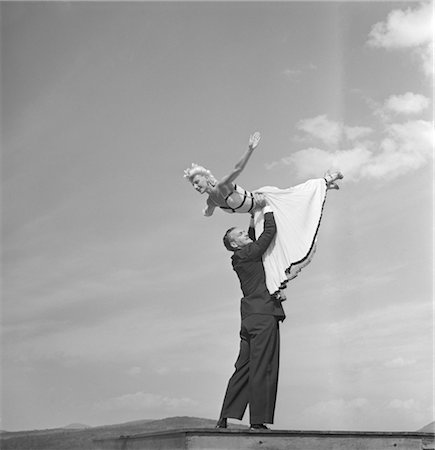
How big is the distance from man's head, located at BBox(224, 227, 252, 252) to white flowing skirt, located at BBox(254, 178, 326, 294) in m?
0.16

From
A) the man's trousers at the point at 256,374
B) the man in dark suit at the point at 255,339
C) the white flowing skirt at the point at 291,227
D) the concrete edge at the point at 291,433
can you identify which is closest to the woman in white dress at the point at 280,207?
the white flowing skirt at the point at 291,227

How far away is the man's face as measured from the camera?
670 cm

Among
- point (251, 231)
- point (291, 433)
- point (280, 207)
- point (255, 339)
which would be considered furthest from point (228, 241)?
point (291, 433)

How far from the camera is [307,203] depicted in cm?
691

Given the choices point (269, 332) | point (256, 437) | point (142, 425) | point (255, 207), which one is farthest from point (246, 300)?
point (142, 425)

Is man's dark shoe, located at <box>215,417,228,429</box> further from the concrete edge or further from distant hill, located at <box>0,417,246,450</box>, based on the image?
distant hill, located at <box>0,417,246,450</box>

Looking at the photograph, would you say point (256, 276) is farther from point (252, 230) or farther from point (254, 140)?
point (254, 140)

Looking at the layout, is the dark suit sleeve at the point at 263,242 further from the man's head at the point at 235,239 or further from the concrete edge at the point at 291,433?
the concrete edge at the point at 291,433

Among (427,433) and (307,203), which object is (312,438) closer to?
(427,433)

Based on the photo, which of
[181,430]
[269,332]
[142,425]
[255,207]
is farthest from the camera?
[142,425]

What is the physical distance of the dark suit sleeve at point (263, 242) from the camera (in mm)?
6559

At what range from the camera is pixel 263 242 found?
6590 mm

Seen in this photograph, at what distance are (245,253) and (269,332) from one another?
721 millimetres

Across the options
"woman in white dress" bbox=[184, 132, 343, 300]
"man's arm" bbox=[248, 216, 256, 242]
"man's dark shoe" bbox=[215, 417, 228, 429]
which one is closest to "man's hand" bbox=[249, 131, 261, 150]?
"woman in white dress" bbox=[184, 132, 343, 300]
